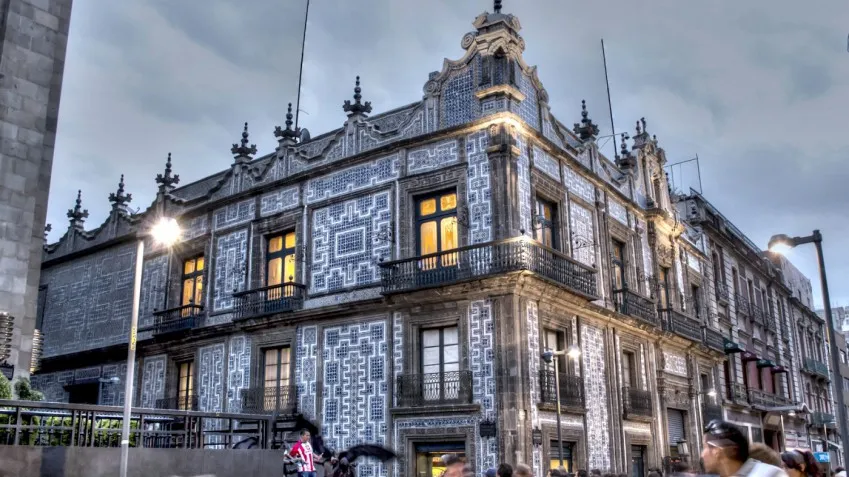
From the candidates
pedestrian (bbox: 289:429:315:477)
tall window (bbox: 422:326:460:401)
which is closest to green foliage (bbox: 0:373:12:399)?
pedestrian (bbox: 289:429:315:477)

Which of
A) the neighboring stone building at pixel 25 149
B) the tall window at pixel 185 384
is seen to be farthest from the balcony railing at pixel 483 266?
the tall window at pixel 185 384

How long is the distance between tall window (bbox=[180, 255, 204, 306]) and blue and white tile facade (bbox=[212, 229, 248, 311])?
113cm

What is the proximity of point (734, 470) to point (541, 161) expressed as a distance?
18.8 meters

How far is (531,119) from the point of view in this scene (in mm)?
22594

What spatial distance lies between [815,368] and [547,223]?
3280 centimetres

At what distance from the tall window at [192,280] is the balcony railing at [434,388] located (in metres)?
9.80

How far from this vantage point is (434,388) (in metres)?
20.3

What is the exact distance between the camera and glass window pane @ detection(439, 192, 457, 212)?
21.7m

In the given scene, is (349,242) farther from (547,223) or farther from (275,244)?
(547,223)

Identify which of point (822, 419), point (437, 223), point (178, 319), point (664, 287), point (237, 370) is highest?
point (437, 223)

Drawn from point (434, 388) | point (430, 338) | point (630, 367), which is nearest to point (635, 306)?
point (630, 367)

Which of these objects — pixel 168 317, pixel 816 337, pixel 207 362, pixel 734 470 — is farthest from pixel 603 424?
Result: pixel 816 337

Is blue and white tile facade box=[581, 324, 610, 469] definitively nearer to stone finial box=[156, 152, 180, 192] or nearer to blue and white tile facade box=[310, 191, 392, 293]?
blue and white tile facade box=[310, 191, 392, 293]

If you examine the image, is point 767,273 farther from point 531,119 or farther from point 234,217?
point 234,217
